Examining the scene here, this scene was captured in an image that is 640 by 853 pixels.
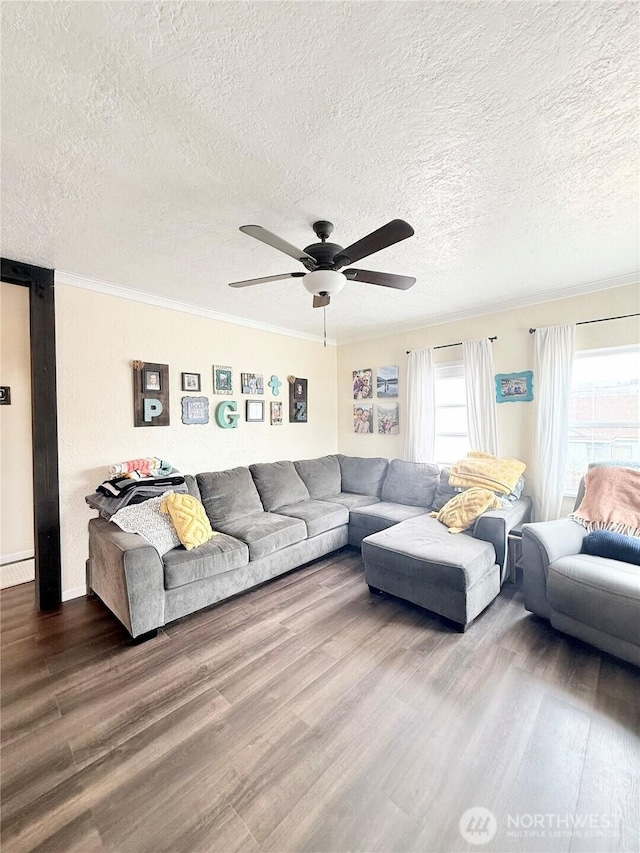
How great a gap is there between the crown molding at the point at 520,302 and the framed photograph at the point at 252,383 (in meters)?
1.62

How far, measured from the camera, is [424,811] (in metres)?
1.26

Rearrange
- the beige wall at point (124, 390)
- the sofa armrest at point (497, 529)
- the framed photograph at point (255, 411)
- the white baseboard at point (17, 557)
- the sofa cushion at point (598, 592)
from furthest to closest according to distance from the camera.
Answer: the framed photograph at point (255, 411) < the white baseboard at point (17, 557) < the beige wall at point (124, 390) < the sofa armrest at point (497, 529) < the sofa cushion at point (598, 592)

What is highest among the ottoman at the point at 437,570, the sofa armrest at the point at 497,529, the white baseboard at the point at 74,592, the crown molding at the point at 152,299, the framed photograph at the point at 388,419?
the crown molding at the point at 152,299

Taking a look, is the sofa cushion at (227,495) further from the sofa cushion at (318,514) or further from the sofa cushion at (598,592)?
the sofa cushion at (598,592)

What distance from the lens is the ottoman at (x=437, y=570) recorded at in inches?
92.1

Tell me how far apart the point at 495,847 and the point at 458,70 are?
262cm

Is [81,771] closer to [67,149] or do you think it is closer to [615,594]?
[67,149]

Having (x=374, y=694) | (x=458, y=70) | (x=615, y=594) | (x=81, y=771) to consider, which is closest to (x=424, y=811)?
(x=374, y=694)

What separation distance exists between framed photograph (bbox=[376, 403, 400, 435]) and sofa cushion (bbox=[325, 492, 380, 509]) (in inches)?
36.7

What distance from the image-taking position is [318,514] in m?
3.54

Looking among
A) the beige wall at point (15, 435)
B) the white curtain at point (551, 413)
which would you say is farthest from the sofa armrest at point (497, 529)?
the beige wall at point (15, 435)

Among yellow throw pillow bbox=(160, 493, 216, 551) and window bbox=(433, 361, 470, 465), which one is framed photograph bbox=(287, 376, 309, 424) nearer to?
window bbox=(433, 361, 470, 465)

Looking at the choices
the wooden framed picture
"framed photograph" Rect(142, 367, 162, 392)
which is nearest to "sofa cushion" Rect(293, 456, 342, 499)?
the wooden framed picture

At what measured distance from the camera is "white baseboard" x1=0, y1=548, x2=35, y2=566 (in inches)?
135
